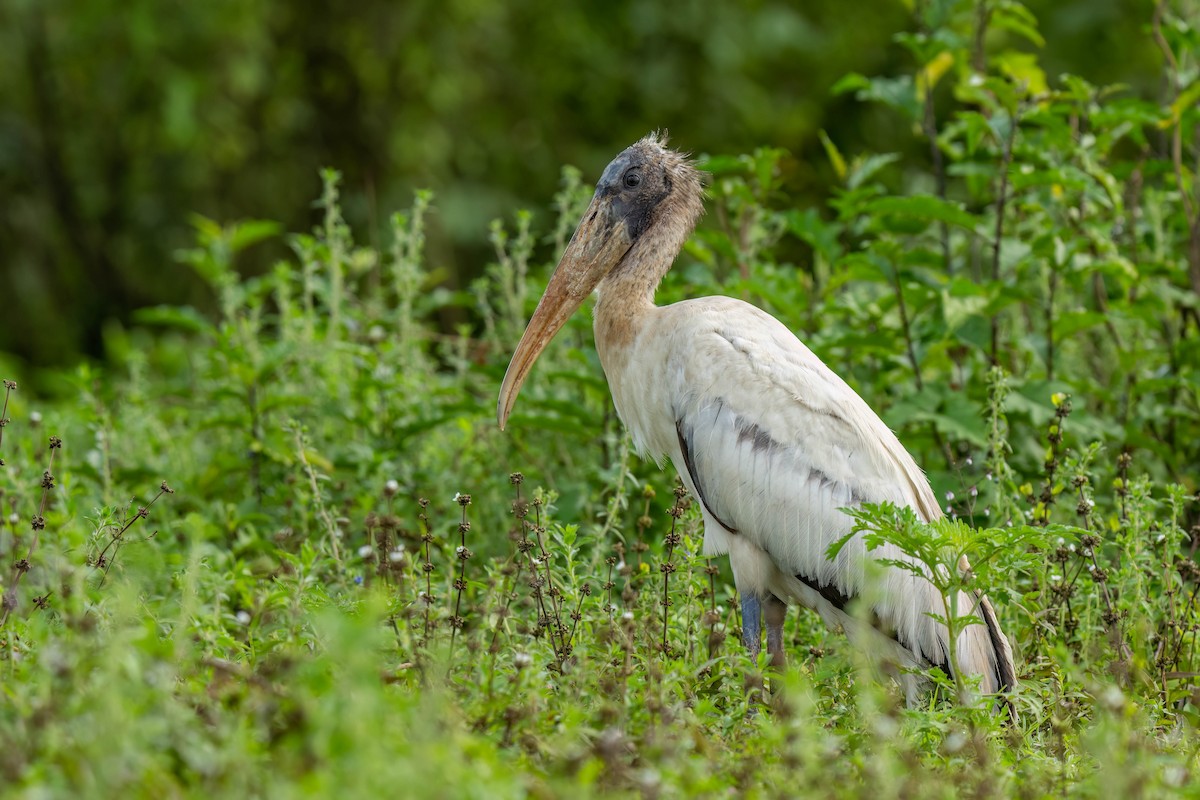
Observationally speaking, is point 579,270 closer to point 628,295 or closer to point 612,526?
point 628,295

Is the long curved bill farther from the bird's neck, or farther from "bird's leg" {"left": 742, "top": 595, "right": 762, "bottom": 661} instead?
"bird's leg" {"left": 742, "top": 595, "right": 762, "bottom": 661}

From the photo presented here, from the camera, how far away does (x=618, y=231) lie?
5598 millimetres

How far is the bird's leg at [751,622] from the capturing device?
4844mm

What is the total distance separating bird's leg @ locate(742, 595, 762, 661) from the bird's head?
1.27 m

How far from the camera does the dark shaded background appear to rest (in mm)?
13055

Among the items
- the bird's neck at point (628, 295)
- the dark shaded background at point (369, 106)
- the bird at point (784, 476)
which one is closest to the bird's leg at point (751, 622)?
the bird at point (784, 476)

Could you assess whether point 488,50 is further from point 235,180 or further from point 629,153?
point 629,153

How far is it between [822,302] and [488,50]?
8.57m

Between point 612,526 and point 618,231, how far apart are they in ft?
3.81

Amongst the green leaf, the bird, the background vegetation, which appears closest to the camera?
the background vegetation

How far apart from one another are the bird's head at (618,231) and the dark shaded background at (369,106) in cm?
765

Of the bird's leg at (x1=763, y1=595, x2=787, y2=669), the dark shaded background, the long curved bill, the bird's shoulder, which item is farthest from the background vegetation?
the dark shaded background

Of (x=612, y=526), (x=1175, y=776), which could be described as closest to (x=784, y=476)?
(x=612, y=526)

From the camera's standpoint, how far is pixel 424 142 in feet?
45.0
